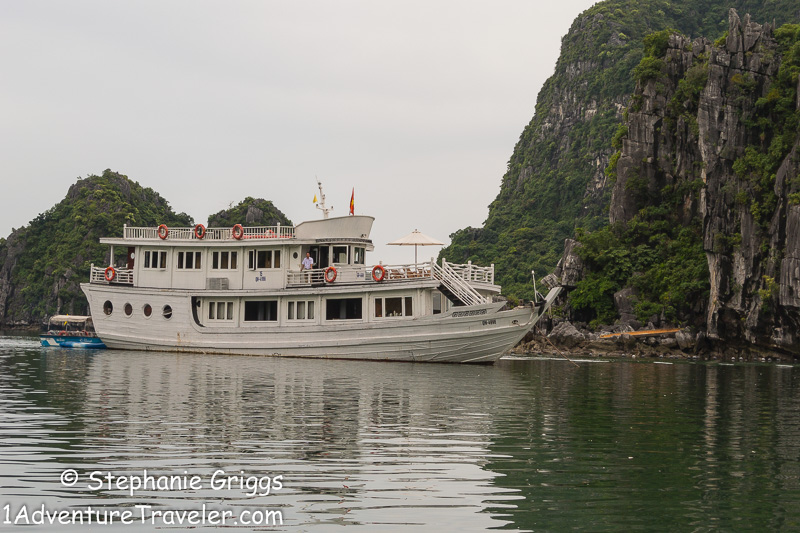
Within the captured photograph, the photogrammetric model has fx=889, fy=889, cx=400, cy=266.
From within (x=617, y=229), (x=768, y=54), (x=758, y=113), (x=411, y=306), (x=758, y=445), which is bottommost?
(x=758, y=445)

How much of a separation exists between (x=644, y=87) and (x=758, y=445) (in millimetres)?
57937

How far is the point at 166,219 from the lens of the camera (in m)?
104

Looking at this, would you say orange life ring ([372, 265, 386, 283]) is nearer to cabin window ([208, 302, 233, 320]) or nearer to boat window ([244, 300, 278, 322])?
boat window ([244, 300, 278, 322])

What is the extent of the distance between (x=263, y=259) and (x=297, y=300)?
7.95ft

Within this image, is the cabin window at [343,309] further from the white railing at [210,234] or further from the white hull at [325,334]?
the white railing at [210,234]

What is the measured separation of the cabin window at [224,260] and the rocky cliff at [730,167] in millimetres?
28963

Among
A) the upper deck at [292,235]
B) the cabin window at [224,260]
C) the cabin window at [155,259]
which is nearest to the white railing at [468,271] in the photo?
the upper deck at [292,235]

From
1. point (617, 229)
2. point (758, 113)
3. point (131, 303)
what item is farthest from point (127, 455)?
point (617, 229)

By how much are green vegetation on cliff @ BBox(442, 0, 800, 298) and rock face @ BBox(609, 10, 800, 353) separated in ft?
77.1

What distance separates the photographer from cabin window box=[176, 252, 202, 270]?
37.3m

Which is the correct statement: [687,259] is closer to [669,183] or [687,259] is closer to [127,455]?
[669,183]

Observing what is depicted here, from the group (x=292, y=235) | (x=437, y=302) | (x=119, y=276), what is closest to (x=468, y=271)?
(x=437, y=302)

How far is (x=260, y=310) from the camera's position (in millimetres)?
36594

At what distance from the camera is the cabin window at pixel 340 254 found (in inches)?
1426
